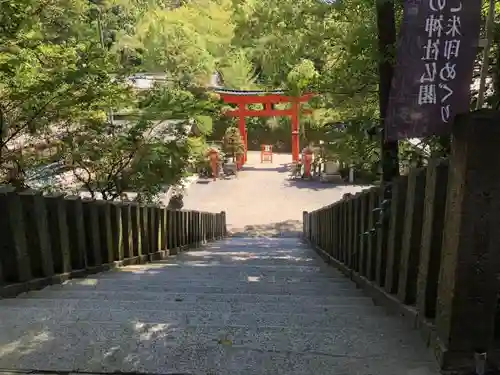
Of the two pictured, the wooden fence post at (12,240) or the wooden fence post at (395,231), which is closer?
the wooden fence post at (395,231)

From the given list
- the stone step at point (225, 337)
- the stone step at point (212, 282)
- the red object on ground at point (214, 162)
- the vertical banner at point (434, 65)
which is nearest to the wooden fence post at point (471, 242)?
the vertical banner at point (434, 65)

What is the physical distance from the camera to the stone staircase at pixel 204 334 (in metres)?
1.93

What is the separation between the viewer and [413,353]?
2039 mm

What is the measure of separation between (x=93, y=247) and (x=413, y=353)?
3.13m

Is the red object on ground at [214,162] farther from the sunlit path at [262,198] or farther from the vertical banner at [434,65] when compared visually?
the vertical banner at [434,65]

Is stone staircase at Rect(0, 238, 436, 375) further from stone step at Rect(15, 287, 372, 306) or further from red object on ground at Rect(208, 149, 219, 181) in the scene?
red object on ground at Rect(208, 149, 219, 181)

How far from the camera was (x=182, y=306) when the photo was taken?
282cm

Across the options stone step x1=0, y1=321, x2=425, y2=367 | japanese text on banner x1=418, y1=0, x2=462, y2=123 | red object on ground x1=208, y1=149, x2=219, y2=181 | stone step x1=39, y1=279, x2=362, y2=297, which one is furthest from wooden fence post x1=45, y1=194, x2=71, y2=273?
red object on ground x1=208, y1=149, x2=219, y2=181

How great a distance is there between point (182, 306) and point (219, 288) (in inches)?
32.8

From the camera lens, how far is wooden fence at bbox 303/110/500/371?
1.78 metres

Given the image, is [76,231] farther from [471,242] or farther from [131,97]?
[471,242]

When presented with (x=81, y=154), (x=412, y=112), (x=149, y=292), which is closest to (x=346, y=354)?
(x=412, y=112)

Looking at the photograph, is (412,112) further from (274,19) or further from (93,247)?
(274,19)

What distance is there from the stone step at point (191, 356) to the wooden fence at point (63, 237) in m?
1.14
